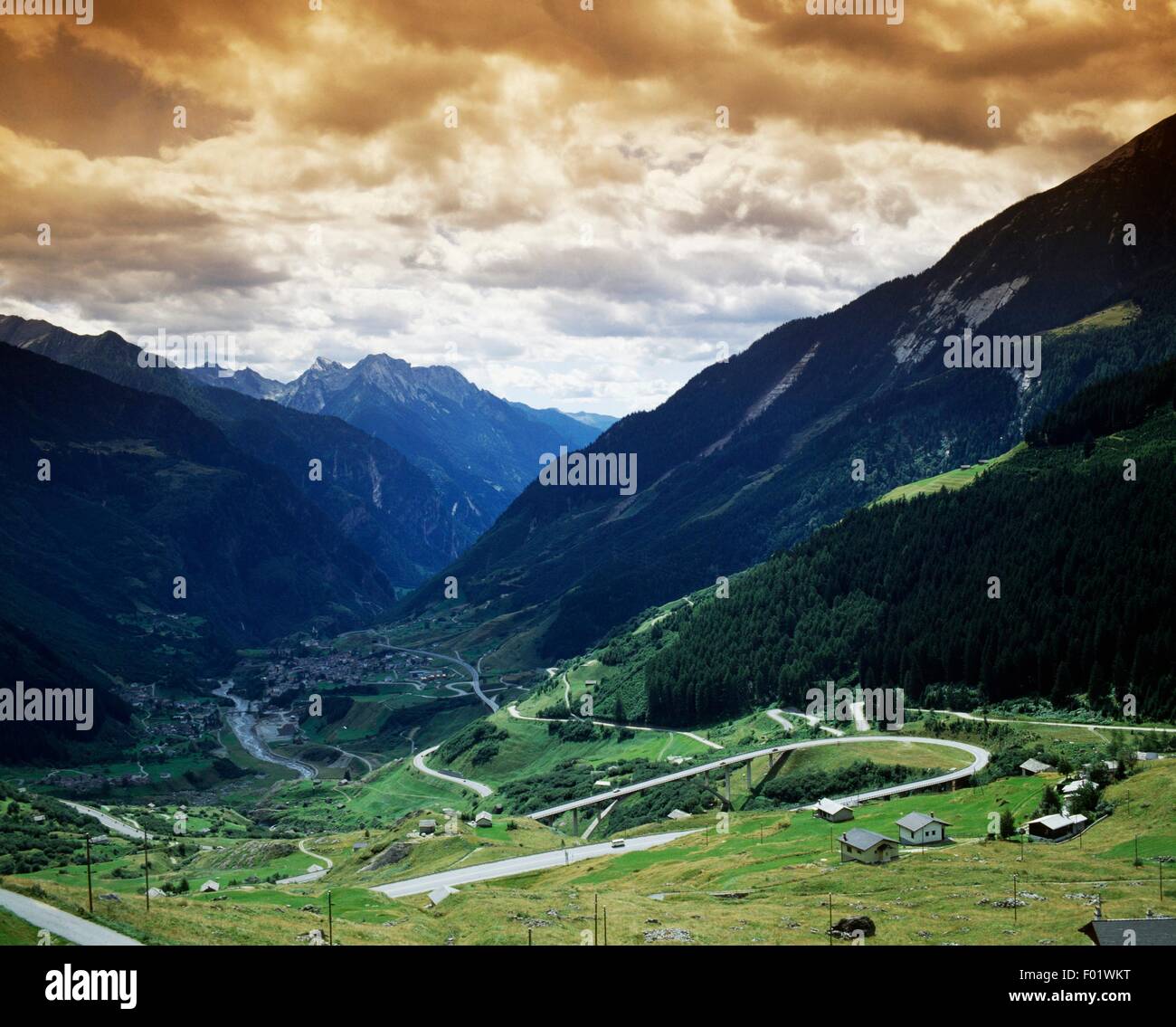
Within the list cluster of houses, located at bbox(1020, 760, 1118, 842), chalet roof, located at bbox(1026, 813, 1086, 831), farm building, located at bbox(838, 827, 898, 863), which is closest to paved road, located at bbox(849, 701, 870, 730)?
cluster of houses, located at bbox(1020, 760, 1118, 842)

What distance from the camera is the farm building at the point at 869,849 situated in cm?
9269

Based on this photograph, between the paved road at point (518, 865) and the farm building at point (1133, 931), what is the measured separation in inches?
2295

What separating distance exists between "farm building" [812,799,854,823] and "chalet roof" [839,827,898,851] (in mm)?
19687

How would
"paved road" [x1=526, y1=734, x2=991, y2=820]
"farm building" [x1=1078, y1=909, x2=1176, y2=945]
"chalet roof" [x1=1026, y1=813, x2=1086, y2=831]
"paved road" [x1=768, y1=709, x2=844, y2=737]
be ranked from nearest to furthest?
1. "farm building" [x1=1078, y1=909, x2=1176, y2=945]
2. "chalet roof" [x1=1026, y1=813, x2=1086, y2=831]
3. "paved road" [x1=526, y1=734, x2=991, y2=820]
4. "paved road" [x1=768, y1=709, x2=844, y2=737]

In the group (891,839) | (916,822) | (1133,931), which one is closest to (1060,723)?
(916,822)

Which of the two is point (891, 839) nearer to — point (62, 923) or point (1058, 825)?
point (1058, 825)

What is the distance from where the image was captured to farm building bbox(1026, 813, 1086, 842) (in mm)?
95375

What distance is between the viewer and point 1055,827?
95562 mm

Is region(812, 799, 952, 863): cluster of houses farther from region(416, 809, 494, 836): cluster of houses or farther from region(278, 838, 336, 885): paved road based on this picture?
region(278, 838, 336, 885): paved road

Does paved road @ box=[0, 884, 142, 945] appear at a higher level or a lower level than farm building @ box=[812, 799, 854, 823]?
higher

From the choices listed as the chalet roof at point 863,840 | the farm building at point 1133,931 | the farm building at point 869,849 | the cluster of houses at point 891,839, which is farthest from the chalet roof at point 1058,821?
the farm building at point 1133,931

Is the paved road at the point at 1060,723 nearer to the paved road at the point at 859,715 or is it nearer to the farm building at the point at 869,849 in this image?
the paved road at the point at 859,715
